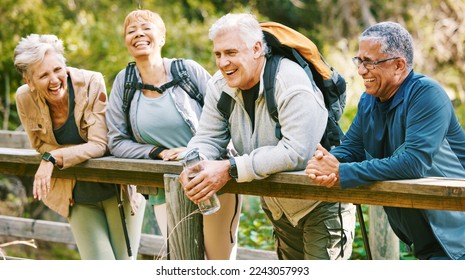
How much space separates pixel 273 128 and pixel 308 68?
31 cm

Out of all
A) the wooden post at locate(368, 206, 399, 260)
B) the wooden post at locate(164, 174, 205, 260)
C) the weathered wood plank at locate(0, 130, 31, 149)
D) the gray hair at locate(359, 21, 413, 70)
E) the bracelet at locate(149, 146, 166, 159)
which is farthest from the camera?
the weathered wood plank at locate(0, 130, 31, 149)

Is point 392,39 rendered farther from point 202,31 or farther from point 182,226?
point 202,31

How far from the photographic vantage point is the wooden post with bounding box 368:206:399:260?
469 centimetres

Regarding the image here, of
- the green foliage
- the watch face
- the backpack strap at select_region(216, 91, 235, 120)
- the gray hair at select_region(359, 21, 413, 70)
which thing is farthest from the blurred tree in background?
the gray hair at select_region(359, 21, 413, 70)

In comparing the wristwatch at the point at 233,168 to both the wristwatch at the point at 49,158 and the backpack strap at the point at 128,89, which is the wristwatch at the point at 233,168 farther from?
the wristwatch at the point at 49,158

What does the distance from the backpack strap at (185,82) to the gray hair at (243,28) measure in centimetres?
62

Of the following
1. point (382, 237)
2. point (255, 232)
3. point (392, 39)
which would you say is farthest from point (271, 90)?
point (255, 232)

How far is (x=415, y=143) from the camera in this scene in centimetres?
309

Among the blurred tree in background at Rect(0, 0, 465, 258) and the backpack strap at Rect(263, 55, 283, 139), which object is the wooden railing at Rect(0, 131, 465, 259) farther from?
the blurred tree in background at Rect(0, 0, 465, 258)

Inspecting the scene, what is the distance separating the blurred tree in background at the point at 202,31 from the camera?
10299 millimetres

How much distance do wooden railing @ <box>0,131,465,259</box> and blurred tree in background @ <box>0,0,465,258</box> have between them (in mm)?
2675

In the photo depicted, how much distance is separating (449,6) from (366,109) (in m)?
9.48

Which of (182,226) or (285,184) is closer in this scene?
(285,184)

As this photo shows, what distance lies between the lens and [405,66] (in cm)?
324
